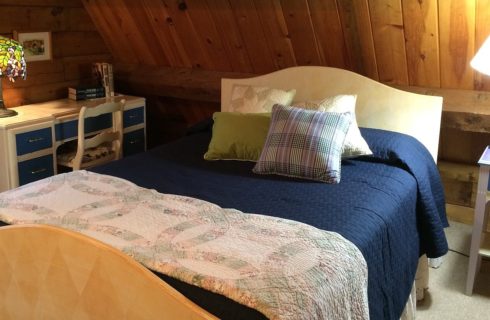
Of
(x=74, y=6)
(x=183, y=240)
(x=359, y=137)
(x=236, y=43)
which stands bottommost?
(x=183, y=240)

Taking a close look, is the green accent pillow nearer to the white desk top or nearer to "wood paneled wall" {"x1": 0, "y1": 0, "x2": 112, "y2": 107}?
the white desk top

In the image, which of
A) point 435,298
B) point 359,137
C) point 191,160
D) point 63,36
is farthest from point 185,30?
point 435,298

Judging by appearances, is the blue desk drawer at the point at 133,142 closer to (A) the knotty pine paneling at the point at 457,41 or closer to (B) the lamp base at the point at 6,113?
(B) the lamp base at the point at 6,113

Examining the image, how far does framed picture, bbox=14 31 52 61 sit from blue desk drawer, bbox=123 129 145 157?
788mm

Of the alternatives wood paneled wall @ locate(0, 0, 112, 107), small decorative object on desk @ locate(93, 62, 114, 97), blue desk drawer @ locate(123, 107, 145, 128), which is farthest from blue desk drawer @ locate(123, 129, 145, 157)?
wood paneled wall @ locate(0, 0, 112, 107)

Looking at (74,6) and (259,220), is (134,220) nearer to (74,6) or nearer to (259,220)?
(259,220)

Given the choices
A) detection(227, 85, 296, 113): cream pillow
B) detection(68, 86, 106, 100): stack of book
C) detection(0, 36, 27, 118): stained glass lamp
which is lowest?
detection(68, 86, 106, 100): stack of book

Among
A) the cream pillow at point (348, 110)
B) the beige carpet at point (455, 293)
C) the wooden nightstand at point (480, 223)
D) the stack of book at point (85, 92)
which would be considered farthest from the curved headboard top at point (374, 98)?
the stack of book at point (85, 92)

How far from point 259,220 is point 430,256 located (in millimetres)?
1021

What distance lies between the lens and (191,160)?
2.71 meters

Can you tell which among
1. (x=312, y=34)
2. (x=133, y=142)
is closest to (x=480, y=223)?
(x=312, y=34)

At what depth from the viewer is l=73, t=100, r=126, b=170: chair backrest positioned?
311 centimetres

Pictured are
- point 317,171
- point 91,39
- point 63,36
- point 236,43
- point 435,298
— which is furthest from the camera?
point 91,39

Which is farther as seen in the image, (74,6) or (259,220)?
(74,6)
